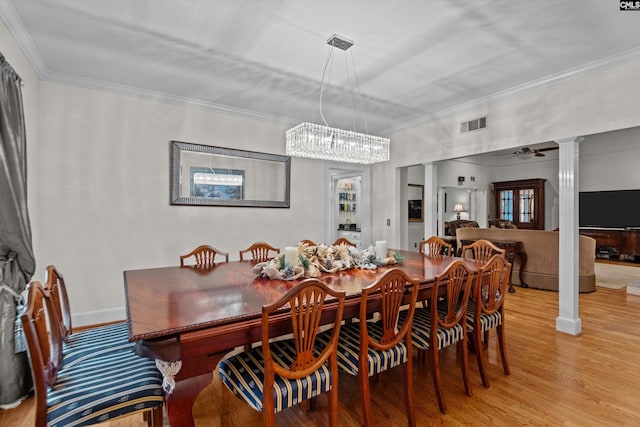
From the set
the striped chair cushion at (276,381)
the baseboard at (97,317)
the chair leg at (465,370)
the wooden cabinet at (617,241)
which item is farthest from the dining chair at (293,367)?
the wooden cabinet at (617,241)

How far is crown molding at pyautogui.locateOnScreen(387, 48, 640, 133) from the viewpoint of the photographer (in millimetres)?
2816

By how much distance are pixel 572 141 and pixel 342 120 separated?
2.76m

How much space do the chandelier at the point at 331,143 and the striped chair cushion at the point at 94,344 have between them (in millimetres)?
2002

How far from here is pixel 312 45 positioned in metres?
2.62

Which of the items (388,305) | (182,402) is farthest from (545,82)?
(182,402)

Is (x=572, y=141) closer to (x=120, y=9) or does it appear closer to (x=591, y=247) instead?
(x=591, y=247)

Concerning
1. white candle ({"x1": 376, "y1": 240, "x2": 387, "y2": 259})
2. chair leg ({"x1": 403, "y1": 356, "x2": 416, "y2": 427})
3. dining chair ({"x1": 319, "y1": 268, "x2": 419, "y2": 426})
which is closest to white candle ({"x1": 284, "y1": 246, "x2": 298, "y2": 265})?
dining chair ({"x1": 319, "y1": 268, "x2": 419, "y2": 426})

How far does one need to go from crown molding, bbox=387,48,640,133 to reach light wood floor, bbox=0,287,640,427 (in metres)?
2.57

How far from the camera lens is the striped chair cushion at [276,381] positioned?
1.45 metres

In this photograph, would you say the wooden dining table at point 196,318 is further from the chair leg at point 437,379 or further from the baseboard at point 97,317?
the baseboard at point 97,317

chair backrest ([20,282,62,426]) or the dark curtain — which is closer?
chair backrest ([20,282,62,426])

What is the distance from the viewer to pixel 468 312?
2480 millimetres

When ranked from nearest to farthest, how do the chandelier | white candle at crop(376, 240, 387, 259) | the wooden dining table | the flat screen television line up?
the wooden dining table → white candle at crop(376, 240, 387, 259) → the chandelier → the flat screen television

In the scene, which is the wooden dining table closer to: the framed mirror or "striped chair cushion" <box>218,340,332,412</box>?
"striped chair cushion" <box>218,340,332,412</box>
